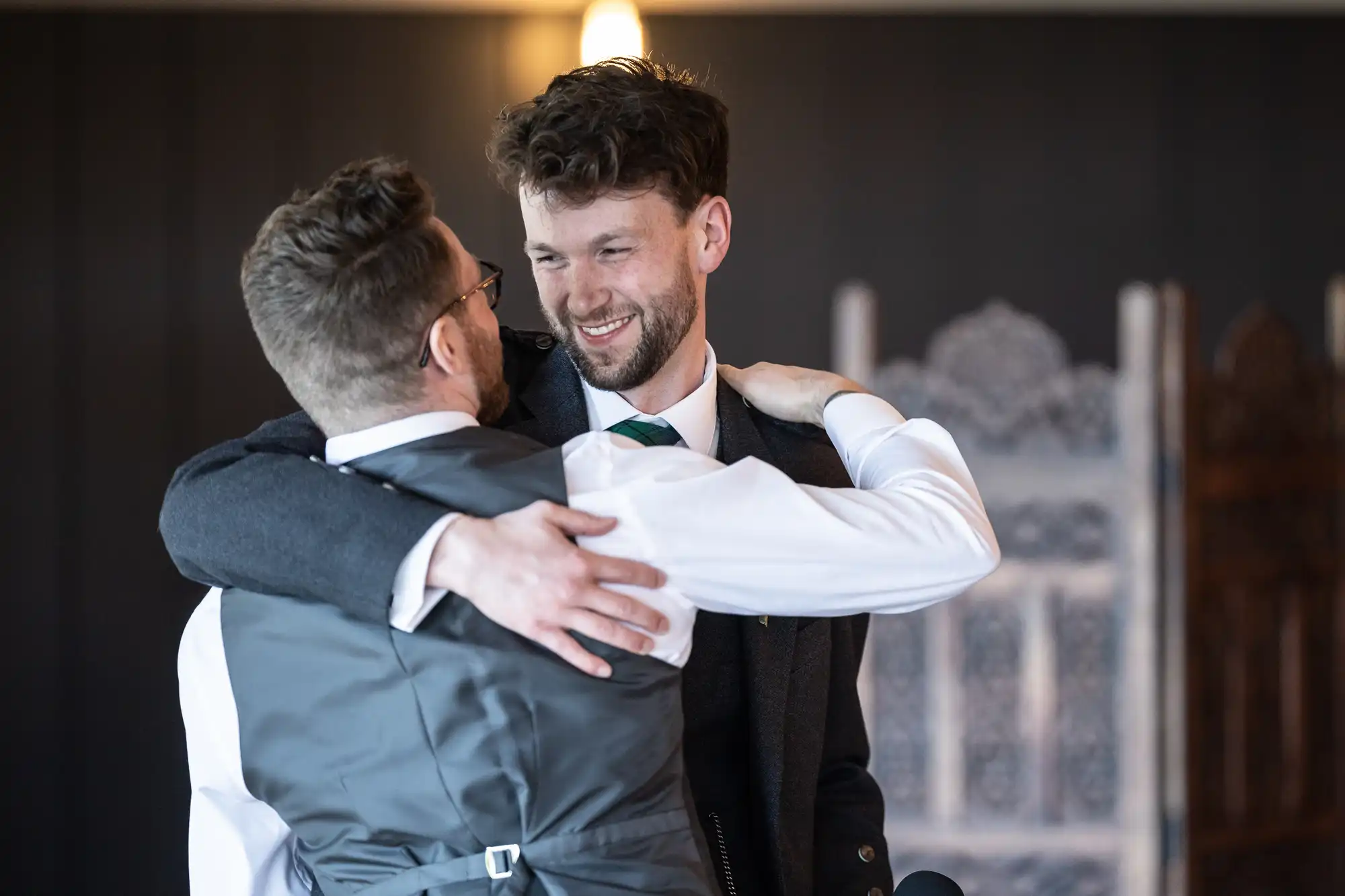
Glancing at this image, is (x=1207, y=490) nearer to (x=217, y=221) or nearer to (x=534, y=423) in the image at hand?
(x=534, y=423)

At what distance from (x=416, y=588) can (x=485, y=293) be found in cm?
32

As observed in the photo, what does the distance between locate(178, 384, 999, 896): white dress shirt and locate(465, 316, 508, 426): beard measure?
0.05 m

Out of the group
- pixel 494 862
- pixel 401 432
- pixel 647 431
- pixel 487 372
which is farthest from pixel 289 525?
pixel 647 431

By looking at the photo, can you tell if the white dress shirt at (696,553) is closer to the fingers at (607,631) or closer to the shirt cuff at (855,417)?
the fingers at (607,631)

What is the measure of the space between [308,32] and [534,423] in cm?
294

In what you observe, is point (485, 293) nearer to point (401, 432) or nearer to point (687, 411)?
point (401, 432)

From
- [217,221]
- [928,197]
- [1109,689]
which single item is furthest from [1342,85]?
[217,221]

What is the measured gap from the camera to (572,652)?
1.17 m

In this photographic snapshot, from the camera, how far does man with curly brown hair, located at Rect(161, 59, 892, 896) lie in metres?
1.52

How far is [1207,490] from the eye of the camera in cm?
332

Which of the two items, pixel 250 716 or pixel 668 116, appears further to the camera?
pixel 668 116

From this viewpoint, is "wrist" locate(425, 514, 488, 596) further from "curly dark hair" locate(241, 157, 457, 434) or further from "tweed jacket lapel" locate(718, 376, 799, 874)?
"tweed jacket lapel" locate(718, 376, 799, 874)

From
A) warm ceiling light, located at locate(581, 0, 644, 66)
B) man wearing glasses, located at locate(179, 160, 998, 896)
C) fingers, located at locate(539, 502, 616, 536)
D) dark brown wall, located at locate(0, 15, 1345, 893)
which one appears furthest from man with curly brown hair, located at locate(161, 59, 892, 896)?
dark brown wall, located at locate(0, 15, 1345, 893)

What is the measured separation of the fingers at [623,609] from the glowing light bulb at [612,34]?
2522 millimetres
